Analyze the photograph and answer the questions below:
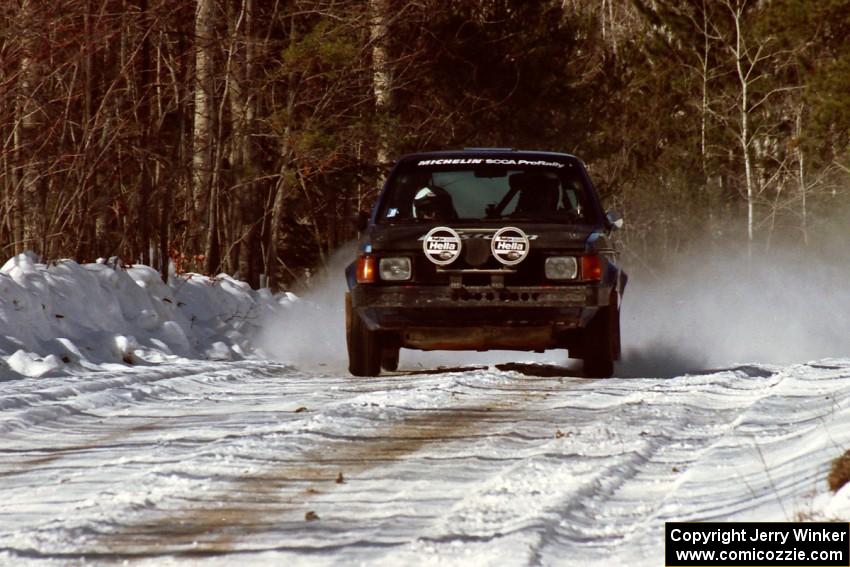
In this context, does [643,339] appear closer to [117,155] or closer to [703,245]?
[117,155]

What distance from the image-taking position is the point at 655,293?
1717 cm

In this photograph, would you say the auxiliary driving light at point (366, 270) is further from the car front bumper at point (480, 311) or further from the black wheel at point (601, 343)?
the black wheel at point (601, 343)

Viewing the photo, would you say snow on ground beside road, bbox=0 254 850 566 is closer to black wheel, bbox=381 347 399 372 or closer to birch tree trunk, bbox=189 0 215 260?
black wheel, bbox=381 347 399 372

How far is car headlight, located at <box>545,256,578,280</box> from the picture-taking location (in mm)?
9844

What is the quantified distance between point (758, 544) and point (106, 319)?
28.1ft

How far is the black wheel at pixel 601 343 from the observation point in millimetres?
10203

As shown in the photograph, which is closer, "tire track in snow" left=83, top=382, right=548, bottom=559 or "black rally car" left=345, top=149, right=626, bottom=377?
"tire track in snow" left=83, top=382, right=548, bottom=559

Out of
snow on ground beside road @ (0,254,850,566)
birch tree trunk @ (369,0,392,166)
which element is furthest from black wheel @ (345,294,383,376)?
birch tree trunk @ (369,0,392,166)

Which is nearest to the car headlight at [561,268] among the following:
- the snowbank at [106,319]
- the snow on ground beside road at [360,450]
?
the snow on ground beside road at [360,450]

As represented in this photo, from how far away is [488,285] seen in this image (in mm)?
9805

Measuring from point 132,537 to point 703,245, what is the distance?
3859 centimetres

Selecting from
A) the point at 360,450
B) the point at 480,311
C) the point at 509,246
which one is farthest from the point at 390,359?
the point at 360,450

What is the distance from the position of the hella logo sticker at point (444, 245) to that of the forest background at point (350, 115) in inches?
192

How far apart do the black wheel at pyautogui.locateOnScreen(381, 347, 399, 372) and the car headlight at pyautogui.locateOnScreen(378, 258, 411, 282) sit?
0.93 meters
